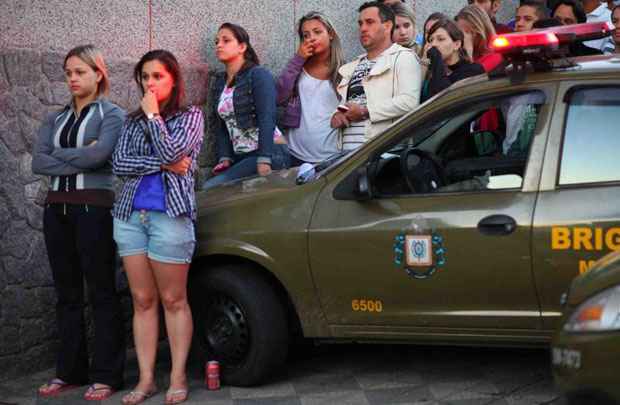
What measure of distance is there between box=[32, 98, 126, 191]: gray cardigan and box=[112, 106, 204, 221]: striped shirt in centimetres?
16

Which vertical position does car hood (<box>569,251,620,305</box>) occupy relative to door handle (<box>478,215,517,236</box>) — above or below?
above

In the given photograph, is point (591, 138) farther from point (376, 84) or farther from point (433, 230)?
point (376, 84)

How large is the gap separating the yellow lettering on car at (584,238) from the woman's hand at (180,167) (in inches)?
78.3

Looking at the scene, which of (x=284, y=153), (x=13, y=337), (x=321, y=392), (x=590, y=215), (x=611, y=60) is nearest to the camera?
(x=590, y=215)

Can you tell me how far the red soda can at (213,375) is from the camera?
6.68 m

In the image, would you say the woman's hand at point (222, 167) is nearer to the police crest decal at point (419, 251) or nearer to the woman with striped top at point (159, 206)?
the woman with striped top at point (159, 206)

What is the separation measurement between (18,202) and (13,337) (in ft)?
2.71

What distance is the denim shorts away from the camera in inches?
251

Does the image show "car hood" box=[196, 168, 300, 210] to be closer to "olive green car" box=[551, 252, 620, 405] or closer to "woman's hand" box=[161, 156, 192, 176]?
"woman's hand" box=[161, 156, 192, 176]

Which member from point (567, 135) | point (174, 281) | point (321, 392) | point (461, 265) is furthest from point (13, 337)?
point (567, 135)

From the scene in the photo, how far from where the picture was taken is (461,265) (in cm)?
601

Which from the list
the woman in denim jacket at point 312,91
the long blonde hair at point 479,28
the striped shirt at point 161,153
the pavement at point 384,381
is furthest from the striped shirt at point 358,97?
the striped shirt at point 161,153

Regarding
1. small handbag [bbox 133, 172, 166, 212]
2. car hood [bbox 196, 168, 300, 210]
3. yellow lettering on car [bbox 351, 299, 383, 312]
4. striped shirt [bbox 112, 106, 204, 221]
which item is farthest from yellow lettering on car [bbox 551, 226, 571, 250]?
small handbag [bbox 133, 172, 166, 212]

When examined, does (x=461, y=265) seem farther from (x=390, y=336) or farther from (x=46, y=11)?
(x=46, y=11)
